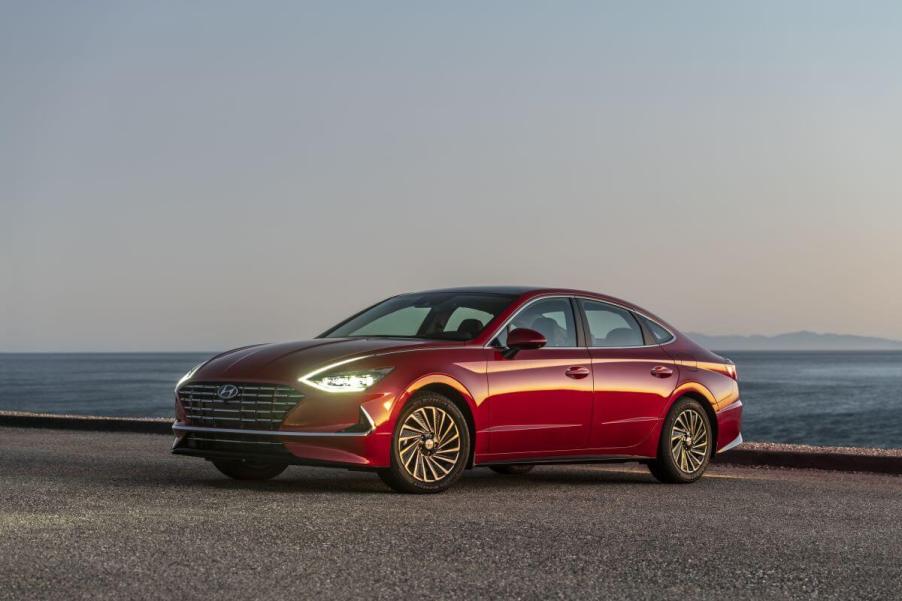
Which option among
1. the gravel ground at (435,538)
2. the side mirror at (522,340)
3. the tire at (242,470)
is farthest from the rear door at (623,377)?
the tire at (242,470)

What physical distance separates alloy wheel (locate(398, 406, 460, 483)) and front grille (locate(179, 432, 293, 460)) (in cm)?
87

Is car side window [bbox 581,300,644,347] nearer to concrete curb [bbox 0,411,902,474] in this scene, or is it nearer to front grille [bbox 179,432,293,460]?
concrete curb [bbox 0,411,902,474]

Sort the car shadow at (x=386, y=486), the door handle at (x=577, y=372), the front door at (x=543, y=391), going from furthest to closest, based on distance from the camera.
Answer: the door handle at (x=577, y=372), the front door at (x=543, y=391), the car shadow at (x=386, y=486)

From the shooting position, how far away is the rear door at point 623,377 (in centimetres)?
1049

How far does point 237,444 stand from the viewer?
9211mm

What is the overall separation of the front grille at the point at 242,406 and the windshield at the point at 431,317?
1.42 m

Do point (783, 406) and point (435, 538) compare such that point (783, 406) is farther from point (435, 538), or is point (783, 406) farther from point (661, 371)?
point (435, 538)

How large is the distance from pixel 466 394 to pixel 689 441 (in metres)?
A: 2.70

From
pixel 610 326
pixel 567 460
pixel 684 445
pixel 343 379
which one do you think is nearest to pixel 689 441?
pixel 684 445

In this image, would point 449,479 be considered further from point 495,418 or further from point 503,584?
point 503,584

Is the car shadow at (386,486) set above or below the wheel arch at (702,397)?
below

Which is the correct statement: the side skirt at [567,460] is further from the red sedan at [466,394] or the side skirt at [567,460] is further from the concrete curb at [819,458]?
the concrete curb at [819,458]

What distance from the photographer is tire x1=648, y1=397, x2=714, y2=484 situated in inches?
431

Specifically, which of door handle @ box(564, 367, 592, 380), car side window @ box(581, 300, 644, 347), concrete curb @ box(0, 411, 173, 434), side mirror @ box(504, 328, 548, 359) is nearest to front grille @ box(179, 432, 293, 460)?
side mirror @ box(504, 328, 548, 359)
